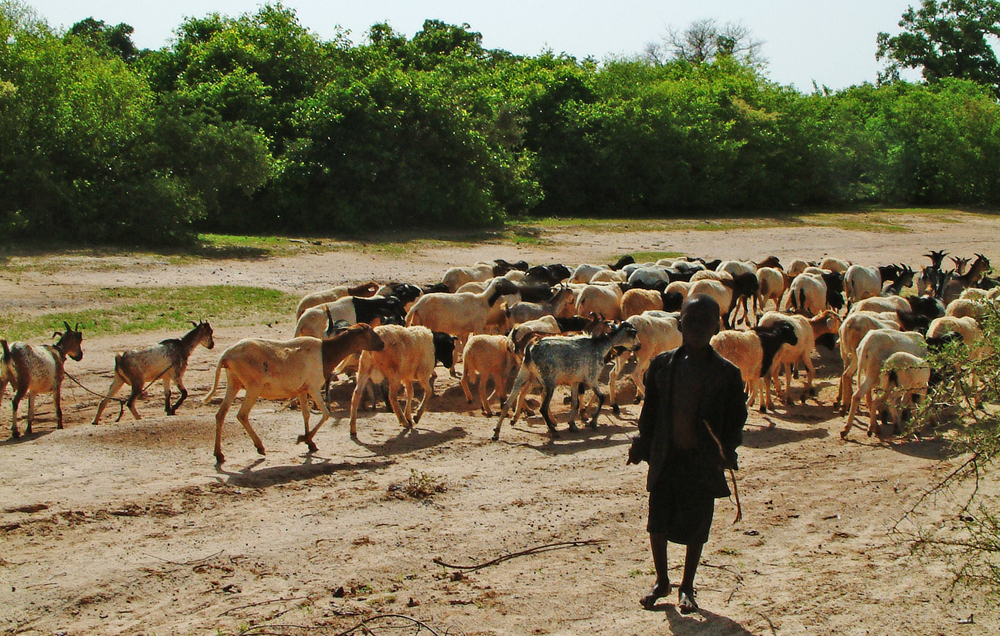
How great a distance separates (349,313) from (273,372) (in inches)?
136

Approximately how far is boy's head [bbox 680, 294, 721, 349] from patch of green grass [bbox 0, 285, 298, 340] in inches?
378

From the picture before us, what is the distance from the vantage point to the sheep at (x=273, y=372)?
8.48 metres

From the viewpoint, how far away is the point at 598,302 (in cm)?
1389

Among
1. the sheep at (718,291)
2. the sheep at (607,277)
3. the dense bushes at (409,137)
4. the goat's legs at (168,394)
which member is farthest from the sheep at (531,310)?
the dense bushes at (409,137)

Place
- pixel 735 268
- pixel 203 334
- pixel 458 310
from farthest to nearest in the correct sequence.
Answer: pixel 735 268
pixel 458 310
pixel 203 334

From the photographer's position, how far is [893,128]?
42.2 meters

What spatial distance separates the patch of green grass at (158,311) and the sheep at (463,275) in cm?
273

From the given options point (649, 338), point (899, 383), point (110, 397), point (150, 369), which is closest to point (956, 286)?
point (649, 338)

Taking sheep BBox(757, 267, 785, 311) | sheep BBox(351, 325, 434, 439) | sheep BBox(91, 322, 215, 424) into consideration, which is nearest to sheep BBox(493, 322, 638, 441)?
sheep BBox(351, 325, 434, 439)

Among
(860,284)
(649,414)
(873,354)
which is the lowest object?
(873,354)

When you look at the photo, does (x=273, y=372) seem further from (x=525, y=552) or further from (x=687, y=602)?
(x=687, y=602)

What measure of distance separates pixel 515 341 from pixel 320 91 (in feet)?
64.5

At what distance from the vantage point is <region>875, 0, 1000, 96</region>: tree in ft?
196

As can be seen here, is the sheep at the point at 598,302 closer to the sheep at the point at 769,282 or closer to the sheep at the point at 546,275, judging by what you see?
the sheep at the point at 546,275
